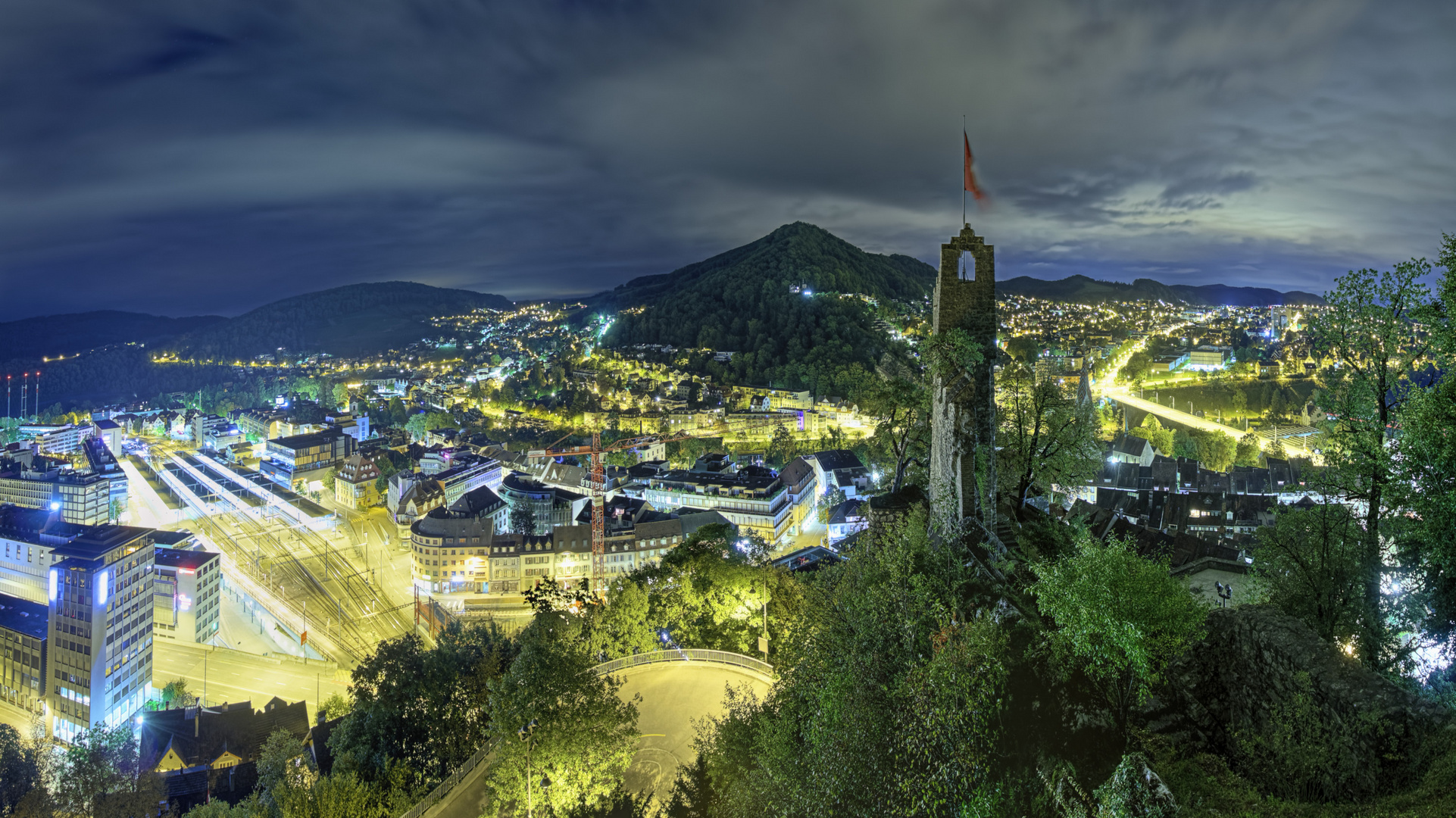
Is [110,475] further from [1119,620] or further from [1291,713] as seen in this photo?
[1291,713]

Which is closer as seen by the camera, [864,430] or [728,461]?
[728,461]

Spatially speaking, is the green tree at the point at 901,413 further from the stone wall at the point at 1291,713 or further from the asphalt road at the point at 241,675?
the asphalt road at the point at 241,675

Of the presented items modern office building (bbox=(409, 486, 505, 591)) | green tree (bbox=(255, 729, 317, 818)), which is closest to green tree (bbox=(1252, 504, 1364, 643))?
green tree (bbox=(255, 729, 317, 818))

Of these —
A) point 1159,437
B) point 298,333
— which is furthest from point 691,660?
point 298,333

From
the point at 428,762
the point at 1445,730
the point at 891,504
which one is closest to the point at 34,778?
the point at 428,762

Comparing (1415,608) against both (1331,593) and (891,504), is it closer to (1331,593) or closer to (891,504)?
(1331,593)

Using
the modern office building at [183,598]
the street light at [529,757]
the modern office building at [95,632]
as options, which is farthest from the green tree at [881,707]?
the modern office building at [183,598]
